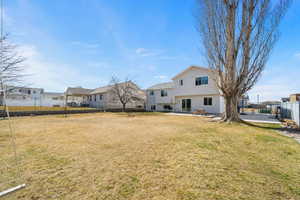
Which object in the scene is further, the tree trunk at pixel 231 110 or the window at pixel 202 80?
the window at pixel 202 80

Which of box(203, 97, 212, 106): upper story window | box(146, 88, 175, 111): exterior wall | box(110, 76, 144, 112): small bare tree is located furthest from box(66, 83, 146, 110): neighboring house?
box(203, 97, 212, 106): upper story window

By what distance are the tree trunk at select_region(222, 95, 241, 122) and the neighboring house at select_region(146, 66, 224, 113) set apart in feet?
15.8

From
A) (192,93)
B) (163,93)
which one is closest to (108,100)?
(163,93)

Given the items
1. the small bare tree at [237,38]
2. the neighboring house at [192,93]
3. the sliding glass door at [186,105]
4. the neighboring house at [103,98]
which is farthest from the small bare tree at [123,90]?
the small bare tree at [237,38]

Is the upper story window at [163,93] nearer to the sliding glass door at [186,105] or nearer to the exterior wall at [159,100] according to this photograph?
the exterior wall at [159,100]

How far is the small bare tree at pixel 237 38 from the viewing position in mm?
9508

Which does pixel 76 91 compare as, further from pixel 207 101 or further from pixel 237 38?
pixel 237 38

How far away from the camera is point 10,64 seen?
6.70 metres

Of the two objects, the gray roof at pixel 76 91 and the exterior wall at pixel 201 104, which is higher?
the gray roof at pixel 76 91

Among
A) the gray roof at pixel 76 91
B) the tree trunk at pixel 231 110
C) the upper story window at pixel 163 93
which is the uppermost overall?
the gray roof at pixel 76 91

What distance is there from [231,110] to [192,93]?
8.80m

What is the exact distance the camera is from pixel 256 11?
31.6ft

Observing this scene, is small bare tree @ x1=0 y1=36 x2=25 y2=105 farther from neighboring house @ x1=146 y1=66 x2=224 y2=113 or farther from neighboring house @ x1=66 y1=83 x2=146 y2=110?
neighboring house @ x1=66 y1=83 x2=146 y2=110

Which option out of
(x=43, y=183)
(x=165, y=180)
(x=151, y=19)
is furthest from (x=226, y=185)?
(x=151, y=19)
